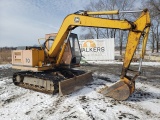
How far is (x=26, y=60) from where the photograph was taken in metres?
7.62

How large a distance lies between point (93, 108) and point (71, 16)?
366 cm

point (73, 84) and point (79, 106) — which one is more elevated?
point (73, 84)

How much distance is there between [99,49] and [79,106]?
15848mm

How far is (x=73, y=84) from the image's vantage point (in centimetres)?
696

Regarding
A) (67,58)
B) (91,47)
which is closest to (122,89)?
(67,58)

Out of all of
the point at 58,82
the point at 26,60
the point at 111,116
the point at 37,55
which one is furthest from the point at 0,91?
the point at 111,116

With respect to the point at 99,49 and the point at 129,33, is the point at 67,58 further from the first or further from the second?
the point at 99,49

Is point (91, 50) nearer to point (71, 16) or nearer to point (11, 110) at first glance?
point (71, 16)

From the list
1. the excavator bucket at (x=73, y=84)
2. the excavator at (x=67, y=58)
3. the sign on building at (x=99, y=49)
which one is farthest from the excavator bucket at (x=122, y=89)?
the sign on building at (x=99, y=49)

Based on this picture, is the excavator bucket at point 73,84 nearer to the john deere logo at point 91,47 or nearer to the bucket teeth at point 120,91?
the bucket teeth at point 120,91

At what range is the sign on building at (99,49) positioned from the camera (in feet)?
67.6

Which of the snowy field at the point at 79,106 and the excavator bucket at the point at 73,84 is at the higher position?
the excavator bucket at the point at 73,84

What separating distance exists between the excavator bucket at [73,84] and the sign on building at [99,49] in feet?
42.4

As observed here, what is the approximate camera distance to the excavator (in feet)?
18.8
